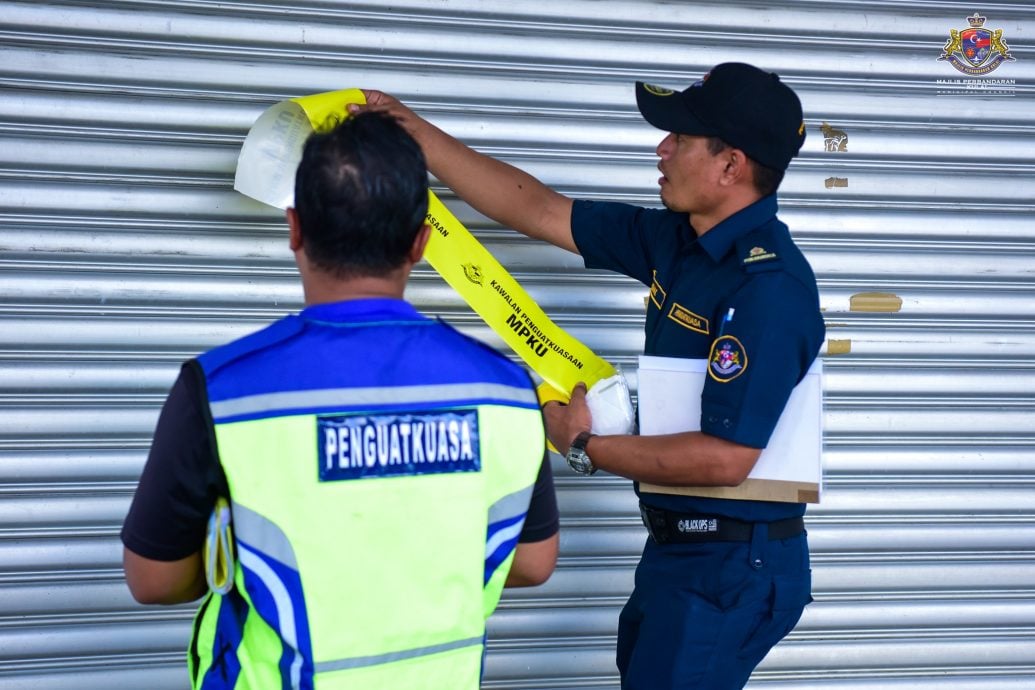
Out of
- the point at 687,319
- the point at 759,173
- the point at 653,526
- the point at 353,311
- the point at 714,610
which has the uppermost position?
the point at 759,173

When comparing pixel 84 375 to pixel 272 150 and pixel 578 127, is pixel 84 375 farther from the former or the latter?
pixel 578 127

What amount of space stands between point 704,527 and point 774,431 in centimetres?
32

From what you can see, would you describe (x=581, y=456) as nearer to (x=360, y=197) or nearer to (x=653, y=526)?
(x=653, y=526)

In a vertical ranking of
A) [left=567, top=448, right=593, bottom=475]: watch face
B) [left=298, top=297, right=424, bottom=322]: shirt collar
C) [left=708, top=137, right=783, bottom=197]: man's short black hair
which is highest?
[left=708, top=137, right=783, bottom=197]: man's short black hair

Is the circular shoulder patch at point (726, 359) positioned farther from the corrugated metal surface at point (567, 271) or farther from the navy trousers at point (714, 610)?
the corrugated metal surface at point (567, 271)

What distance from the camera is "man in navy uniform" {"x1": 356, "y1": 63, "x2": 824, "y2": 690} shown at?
2719 mm

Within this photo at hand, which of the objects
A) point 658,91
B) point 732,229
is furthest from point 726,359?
point 658,91

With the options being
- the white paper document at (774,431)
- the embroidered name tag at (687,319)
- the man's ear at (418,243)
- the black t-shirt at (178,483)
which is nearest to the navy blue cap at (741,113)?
the embroidered name tag at (687,319)

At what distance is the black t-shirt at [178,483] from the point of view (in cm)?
164

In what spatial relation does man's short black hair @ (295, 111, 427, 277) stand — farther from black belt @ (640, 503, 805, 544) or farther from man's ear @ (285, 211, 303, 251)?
black belt @ (640, 503, 805, 544)

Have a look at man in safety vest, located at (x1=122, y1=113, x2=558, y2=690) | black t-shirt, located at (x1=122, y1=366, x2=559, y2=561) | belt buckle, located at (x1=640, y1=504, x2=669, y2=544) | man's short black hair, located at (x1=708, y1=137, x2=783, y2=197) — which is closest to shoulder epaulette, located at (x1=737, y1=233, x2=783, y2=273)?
man's short black hair, located at (x1=708, y1=137, x2=783, y2=197)

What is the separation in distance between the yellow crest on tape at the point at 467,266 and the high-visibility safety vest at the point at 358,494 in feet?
4.43

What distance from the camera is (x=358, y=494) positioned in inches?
67.4

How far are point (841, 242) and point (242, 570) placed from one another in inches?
107
